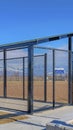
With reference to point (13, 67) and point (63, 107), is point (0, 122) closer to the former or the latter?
point (63, 107)

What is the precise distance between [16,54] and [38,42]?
5.10 m

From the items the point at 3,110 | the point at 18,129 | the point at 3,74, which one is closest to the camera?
the point at 18,129

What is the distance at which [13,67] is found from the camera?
1786 centimetres

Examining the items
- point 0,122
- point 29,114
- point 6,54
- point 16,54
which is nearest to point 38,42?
point 29,114

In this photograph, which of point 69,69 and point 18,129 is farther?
point 69,69

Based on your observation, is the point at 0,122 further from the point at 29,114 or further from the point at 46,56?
the point at 46,56

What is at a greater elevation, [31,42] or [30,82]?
[31,42]

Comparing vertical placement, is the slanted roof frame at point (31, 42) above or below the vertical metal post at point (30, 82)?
above

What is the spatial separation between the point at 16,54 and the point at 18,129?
334 inches

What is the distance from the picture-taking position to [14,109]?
44.4 ft

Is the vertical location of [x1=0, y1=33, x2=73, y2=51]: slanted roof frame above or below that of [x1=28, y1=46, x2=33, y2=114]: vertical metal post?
above

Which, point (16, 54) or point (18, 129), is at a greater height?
point (16, 54)

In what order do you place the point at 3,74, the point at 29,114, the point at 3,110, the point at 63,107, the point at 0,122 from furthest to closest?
the point at 3,74, the point at 63,107, the point at 3,110, the point at 29,114, the point at 0,122

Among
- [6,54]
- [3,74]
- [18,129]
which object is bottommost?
[18,129]
